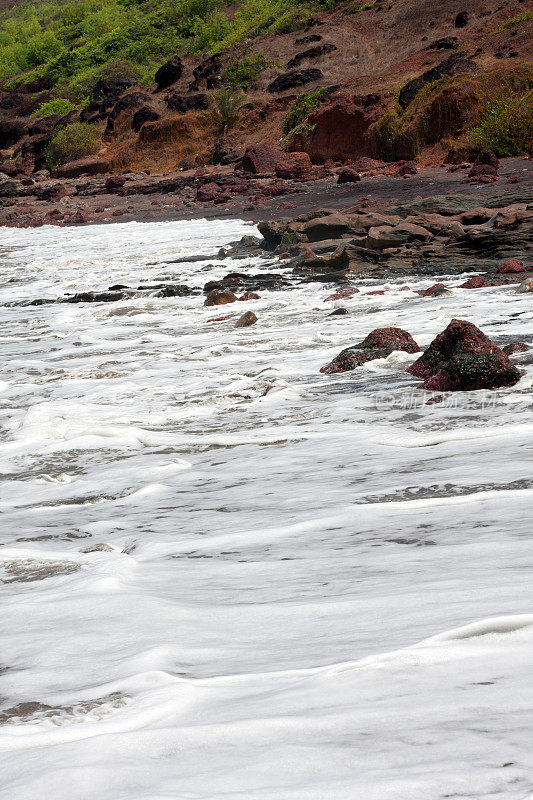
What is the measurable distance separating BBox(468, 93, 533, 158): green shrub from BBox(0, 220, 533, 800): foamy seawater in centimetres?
1348

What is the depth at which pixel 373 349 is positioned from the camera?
5.39 metres

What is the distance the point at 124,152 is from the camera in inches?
1272

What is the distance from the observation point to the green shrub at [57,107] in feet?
149

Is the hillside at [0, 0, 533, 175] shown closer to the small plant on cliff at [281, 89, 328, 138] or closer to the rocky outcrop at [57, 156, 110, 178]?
the small plant on cliff at [281, 89, 328, 138]

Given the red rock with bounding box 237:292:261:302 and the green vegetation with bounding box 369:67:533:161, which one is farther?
the green vegetation with bounding box 369:67:533:161

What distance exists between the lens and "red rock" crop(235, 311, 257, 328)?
7.66 m

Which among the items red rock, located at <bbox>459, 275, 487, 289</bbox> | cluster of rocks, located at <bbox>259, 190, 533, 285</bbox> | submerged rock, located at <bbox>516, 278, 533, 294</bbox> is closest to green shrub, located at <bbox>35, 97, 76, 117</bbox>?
Result: cluster of rocks, located at <bbox>259, 190, 533, 285</bbox>

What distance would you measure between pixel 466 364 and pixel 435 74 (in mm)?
21020

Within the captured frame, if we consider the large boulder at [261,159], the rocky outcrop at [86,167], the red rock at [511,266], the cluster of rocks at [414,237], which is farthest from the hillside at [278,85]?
the red rock at [511,266]

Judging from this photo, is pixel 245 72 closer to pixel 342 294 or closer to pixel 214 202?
pixel 214 202

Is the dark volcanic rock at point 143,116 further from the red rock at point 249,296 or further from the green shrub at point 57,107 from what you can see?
the red rock at point 249,296

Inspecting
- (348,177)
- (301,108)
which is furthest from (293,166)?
(301,108)

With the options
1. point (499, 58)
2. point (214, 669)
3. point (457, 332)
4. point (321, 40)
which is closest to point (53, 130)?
point (321, 40)

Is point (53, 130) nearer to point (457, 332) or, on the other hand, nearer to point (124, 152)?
point (124, 152)
